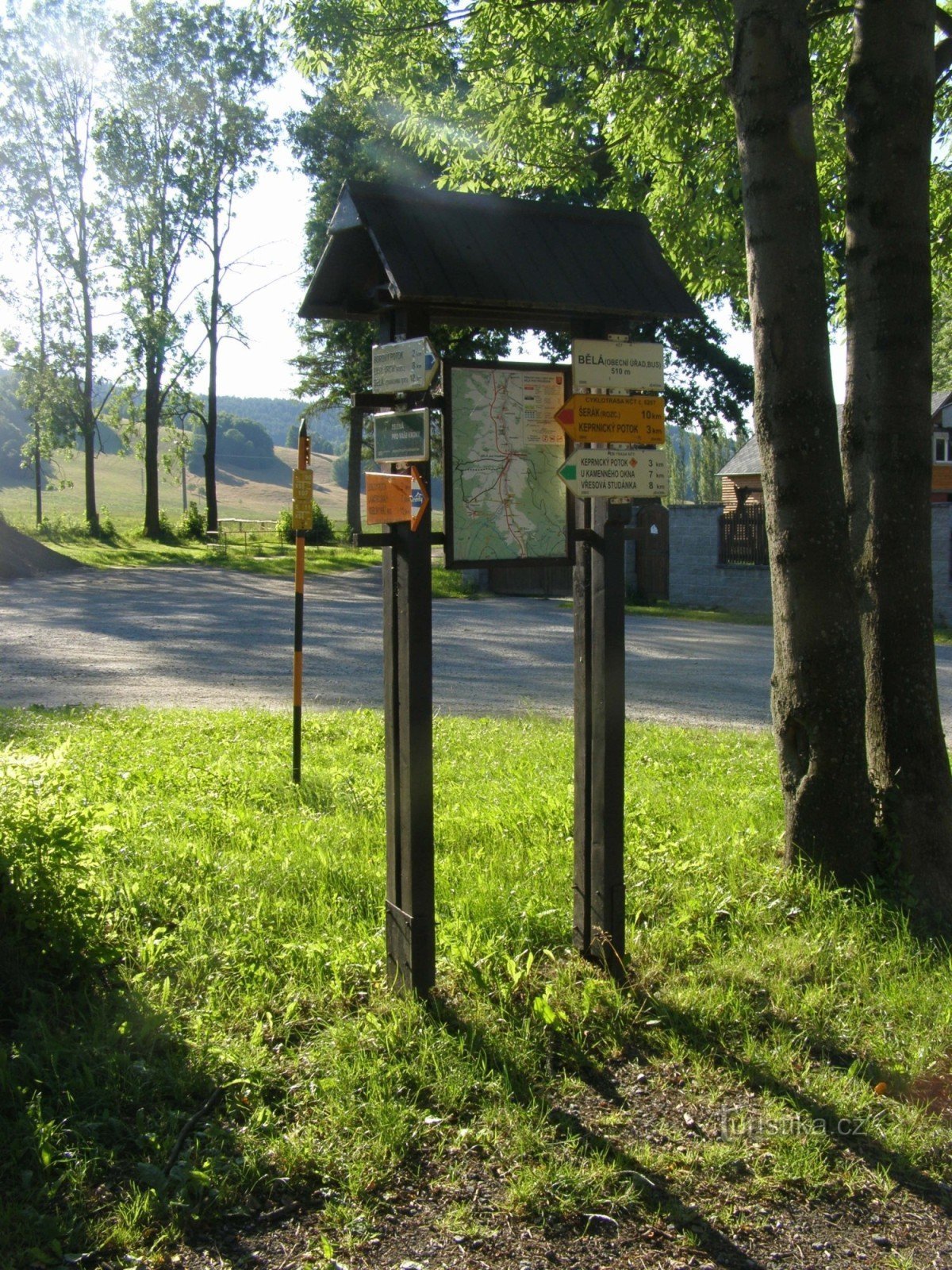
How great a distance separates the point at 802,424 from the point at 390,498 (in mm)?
1868

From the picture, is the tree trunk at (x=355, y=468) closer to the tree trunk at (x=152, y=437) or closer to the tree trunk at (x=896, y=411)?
the tree trunk at (x=152, y=437)

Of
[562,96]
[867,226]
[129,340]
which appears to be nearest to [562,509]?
[867,226]

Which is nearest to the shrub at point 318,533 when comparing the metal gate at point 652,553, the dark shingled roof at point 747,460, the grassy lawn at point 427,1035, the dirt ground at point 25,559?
the dirt ground at point 25,559

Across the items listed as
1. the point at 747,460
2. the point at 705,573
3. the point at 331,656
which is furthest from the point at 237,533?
the point at 331,656

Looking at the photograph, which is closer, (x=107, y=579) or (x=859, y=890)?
(x=859, y=890)

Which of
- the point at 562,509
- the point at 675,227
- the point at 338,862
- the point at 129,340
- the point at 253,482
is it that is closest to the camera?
the point at 562,509

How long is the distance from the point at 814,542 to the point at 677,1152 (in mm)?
2467

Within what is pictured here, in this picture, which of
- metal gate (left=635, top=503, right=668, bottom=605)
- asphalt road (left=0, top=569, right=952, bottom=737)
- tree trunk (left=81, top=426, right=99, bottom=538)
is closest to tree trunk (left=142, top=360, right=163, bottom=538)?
tree trunk (left=81, top=426, right=99, bottom=538)

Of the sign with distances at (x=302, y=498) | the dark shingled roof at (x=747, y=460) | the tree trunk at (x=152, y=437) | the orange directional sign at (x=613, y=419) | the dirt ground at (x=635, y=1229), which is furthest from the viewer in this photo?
the tree trunk at (x=152, y=437)

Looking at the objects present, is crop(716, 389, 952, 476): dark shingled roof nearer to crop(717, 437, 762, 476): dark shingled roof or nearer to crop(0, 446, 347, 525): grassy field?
crop(717, 437, 762, 476): dark shingled roof

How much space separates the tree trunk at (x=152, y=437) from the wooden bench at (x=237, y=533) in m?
1.87

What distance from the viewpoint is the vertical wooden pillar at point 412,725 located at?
3.87 meters

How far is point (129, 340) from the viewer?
40.8 meters

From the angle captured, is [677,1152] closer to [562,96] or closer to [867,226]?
[867,226]
